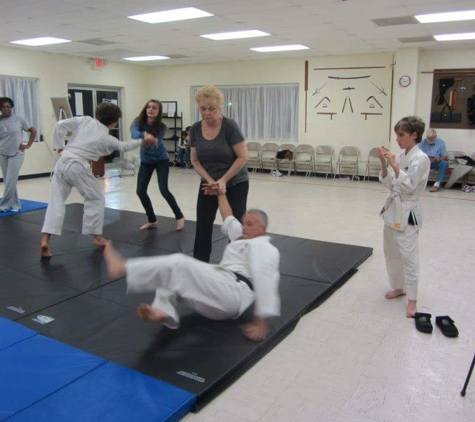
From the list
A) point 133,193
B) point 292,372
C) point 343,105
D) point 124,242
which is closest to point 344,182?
point 343,105

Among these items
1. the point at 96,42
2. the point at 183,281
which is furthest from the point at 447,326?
the point at 96,42

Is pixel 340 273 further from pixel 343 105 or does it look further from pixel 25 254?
pixel 343 105

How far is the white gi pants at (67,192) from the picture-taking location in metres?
3.88

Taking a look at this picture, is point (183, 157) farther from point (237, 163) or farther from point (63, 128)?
point (237, 163)

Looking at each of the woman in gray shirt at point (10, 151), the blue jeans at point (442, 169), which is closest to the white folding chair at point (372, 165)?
the blue jeans at point (442, 169)

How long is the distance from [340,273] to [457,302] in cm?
82

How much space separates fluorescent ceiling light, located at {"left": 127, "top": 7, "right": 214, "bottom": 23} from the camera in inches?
225

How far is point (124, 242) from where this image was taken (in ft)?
14.3

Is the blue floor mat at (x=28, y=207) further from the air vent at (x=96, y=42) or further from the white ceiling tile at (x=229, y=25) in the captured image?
the air vent at (x=96, y=42)

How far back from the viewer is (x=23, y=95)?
8.99 m

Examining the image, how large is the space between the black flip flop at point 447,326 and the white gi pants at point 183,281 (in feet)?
4.17

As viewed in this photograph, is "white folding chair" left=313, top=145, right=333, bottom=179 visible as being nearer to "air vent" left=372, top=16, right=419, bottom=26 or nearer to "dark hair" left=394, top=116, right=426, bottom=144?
"air vent" left=372, top=16, right=419, bottom=26

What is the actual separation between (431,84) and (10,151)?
7236 mm

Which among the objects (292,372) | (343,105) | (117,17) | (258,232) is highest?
(117,17)
